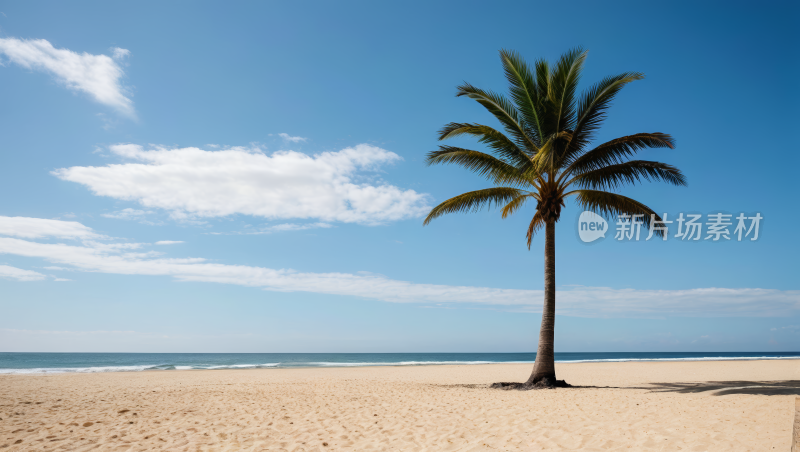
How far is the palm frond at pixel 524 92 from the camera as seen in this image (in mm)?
12750

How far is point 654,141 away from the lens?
11.9 meters

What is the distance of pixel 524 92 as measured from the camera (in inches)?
504

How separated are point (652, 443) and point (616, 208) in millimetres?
8133

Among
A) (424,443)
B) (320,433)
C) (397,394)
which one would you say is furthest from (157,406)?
(424,443)

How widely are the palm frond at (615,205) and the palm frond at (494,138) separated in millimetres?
1736

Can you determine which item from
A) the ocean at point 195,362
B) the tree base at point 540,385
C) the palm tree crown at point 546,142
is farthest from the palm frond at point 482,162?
the ocean at point 195,362

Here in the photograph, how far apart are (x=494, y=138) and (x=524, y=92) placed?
1556mm

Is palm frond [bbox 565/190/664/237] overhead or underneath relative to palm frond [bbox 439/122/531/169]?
underneath

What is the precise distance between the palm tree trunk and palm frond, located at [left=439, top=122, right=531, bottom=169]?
206 centimetres

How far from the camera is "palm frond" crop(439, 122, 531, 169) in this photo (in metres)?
12.9

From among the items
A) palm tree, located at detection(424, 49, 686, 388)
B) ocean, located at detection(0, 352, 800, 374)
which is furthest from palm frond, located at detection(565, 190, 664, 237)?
ocean, located at detection(0, 352, 800, 374)

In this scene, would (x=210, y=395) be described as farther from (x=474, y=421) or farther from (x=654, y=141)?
(x=654, y=141)

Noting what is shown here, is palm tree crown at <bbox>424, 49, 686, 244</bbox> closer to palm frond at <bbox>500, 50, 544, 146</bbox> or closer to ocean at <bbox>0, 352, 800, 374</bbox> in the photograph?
palm frond at <bbox>500, 50, 544, 146</bbox>

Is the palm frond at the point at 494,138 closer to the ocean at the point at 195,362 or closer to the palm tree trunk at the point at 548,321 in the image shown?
the palm tree trunk at the point at 548,321
